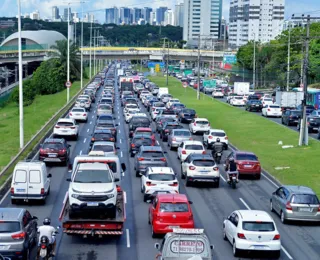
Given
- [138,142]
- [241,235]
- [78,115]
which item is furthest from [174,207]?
[78,115]

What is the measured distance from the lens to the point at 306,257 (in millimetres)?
21359

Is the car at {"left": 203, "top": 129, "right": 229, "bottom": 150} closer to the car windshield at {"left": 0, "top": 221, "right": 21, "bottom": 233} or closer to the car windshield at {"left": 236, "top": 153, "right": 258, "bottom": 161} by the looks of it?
the car windshield at {"left": 236, "top": 153, "right": 258, "bottom": 161}

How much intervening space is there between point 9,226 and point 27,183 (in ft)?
27.8

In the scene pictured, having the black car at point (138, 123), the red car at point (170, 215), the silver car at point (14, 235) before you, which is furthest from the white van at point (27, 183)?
the black car at point (138, 123)

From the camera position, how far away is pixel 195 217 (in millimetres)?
26328

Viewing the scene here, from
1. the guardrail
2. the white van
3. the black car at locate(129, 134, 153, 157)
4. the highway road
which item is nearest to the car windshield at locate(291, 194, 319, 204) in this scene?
the highway road

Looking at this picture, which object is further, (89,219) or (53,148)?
(53,148)

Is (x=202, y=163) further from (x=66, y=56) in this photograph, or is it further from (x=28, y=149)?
(x=66, y=56)

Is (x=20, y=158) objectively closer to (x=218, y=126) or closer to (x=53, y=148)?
(x=53, y=148)

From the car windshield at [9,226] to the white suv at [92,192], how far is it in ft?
9.16

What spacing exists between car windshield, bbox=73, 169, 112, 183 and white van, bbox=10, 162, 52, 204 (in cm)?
460

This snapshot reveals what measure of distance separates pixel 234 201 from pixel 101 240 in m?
8.93

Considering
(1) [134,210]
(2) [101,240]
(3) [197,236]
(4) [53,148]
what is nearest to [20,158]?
(4) [53,148]

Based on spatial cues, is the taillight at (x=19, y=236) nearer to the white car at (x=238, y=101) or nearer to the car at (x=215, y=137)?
the car at (x=215, y=137)
